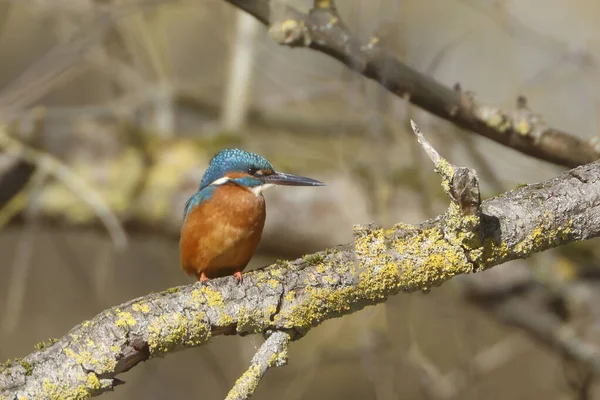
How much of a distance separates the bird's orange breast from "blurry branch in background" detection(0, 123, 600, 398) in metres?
0.64

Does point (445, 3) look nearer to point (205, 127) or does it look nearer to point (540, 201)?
point (205, 127)

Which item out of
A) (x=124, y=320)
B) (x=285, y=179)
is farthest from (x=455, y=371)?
→ (x=124, y=320)

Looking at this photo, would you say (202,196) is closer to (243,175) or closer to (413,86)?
(243,175)

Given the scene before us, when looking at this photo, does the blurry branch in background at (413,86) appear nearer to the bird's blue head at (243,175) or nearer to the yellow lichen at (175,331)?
the bird's blue head at (243,175)

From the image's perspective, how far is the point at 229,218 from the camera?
2.50 meters

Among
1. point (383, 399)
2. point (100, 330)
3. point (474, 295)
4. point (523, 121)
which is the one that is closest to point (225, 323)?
point (100, 330)

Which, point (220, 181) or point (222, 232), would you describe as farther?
point (220, 181)

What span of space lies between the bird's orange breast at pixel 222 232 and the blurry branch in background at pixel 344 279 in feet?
2.11

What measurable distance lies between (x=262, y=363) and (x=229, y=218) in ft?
3.15

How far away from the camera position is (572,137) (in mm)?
2365

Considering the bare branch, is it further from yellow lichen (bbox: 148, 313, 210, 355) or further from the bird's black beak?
the bird's black beak

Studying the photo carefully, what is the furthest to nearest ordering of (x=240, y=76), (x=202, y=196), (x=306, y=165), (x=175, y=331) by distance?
1. (x=240, y=76)
2. (x=306, y=165)
3. (x=202, y=196)
4. (x=175, y=331)

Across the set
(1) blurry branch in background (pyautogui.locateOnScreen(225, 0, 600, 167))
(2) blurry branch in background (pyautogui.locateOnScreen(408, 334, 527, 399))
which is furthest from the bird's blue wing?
(2) blurry branch in background (pyautogui.locateOnScreen(408, 334, 527, 399))

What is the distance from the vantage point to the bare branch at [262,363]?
1.51m
